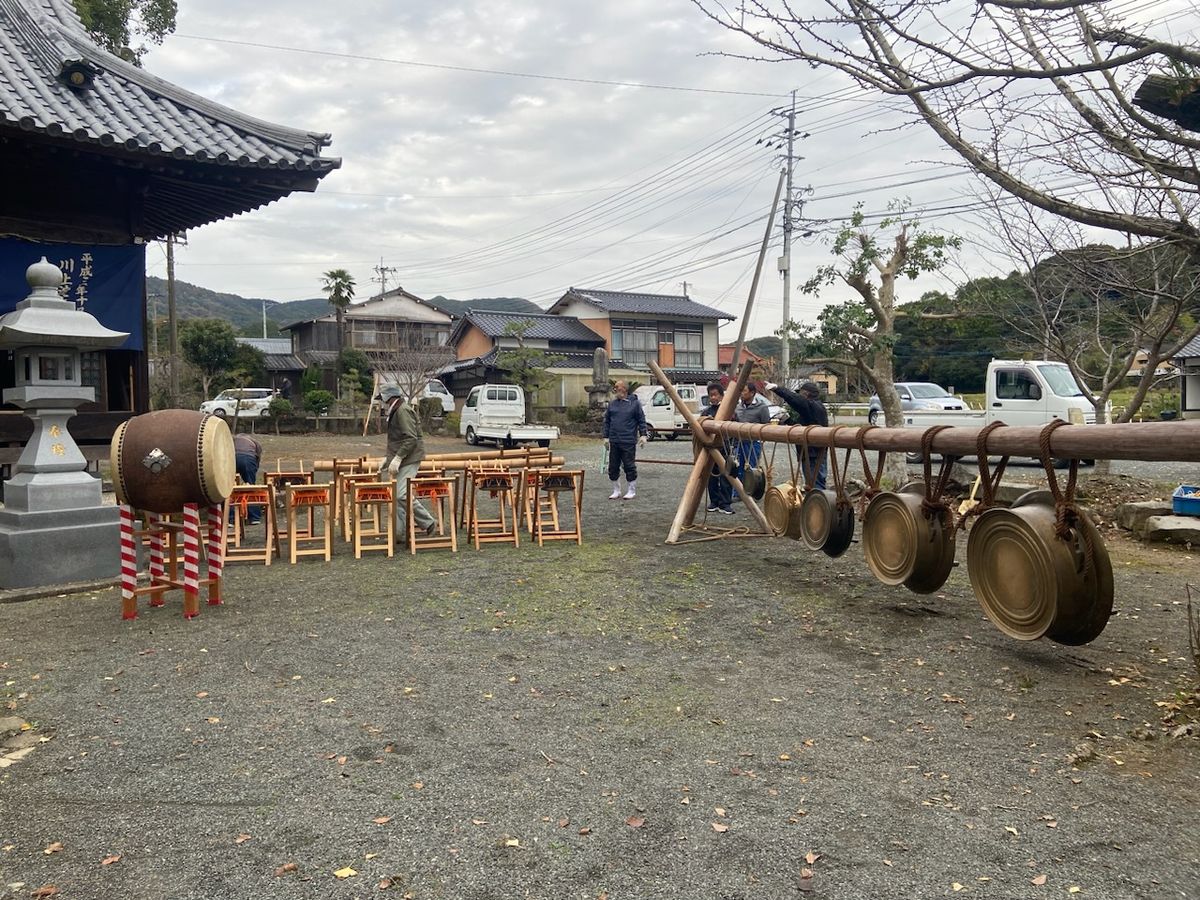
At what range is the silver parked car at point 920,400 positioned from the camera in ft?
60.7

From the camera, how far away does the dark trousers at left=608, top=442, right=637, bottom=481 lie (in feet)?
36.8

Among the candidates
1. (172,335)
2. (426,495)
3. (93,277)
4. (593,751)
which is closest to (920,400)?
(426,495)

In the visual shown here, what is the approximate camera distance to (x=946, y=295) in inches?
574

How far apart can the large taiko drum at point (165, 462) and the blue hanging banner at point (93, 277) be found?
8.40 feet

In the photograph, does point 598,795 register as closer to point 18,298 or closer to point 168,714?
point 168,714

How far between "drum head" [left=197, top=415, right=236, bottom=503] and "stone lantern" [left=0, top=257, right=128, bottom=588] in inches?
63.2

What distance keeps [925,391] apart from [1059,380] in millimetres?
6706

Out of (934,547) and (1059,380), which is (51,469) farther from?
(1059,380)

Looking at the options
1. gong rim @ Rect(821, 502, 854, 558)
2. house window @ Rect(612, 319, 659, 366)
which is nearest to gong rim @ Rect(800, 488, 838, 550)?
gong rim @ Rect(821, 502, 854, 558)

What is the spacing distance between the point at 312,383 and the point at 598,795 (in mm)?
36870

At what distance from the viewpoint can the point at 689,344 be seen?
40.2 metres

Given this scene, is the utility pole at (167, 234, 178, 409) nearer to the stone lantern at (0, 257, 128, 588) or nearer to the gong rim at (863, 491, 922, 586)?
the stone lantern at (0, 257, 128, 588)

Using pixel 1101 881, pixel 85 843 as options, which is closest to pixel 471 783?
pixel 85 843

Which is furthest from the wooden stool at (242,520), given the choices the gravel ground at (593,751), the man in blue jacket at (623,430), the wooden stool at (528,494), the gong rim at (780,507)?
the man in blue jacket at (623,430)
